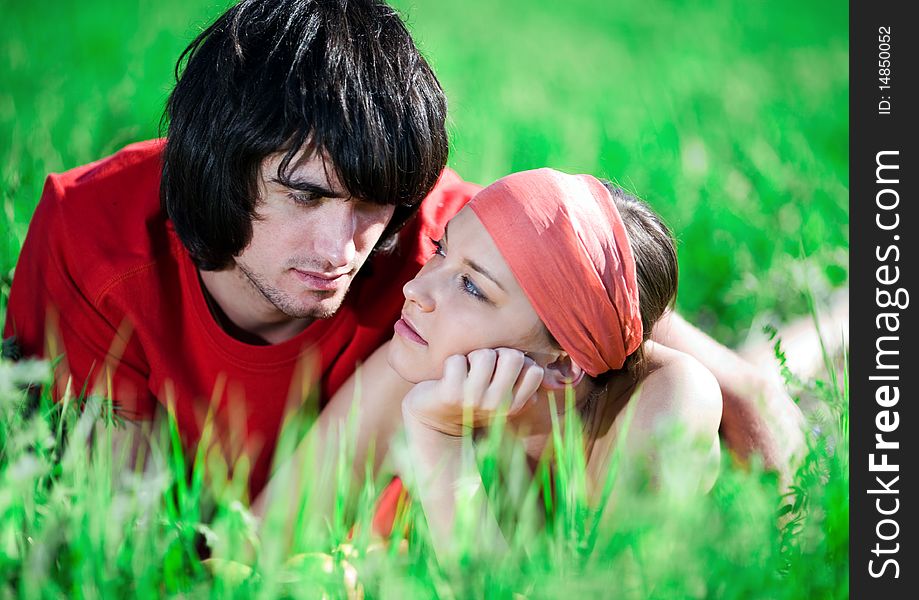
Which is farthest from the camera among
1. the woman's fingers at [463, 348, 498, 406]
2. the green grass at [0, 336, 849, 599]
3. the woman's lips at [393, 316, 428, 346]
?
the woman's lips at [393, 316, 428, 346]

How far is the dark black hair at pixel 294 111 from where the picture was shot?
2.77m

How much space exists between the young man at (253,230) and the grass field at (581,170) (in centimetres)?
28

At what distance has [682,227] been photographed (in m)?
4.72

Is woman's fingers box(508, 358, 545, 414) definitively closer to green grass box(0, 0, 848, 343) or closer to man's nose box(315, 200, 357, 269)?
man's nose box(315, 200, 357, 269)

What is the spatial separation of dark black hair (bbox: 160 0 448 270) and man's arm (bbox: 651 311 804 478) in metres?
0.98

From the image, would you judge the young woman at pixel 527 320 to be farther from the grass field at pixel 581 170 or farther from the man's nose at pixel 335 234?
the grass field at pixel 581 170

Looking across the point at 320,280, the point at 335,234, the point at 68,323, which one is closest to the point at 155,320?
the point at 68,323

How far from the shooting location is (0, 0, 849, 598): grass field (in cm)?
212

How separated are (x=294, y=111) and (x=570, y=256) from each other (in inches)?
32.2

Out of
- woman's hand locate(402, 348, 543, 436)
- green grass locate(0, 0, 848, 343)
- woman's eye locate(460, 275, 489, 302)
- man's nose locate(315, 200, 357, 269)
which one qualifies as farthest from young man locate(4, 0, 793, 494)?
green grass locate(0, 0, 848, 343)

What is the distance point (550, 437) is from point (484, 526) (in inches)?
24.1

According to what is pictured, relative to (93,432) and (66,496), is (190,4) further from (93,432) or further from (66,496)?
(66,496)

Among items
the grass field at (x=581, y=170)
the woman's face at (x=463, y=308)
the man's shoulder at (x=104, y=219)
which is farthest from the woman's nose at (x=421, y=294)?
the man's shoulder at (x=104, y=219)

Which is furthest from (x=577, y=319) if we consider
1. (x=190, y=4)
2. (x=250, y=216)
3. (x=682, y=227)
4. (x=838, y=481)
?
(x=190, y=4)
